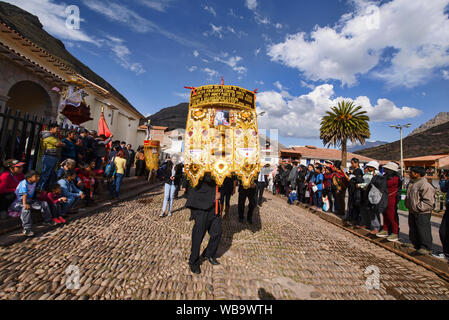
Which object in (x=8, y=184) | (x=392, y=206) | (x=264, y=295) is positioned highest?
(x=8, y=184)

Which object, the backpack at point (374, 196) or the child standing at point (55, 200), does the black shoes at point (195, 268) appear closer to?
the child standing at point (55, 200)

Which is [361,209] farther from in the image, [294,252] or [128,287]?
[128,287]

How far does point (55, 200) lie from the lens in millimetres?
4422

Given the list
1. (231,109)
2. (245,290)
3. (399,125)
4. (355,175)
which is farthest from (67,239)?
(399,125)

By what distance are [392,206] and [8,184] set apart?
8983 mm

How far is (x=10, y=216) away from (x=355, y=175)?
898 centimetres

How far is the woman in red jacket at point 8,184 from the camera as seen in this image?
12.5ft

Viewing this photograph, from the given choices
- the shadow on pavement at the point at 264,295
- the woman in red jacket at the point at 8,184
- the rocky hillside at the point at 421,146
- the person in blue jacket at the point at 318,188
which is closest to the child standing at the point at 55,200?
the woman in red jacket at the point at 8,184

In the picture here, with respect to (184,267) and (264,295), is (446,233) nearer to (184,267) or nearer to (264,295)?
(264,295)

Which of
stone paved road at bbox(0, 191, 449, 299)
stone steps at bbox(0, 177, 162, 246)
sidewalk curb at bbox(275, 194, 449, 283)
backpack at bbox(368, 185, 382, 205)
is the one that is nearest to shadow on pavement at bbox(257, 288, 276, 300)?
stone paved road at bbox(0, 191, 449, 299)

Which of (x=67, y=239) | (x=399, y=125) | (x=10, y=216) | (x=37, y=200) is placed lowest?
(x=67, y=239)

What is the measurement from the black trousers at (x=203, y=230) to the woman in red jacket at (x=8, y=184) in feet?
12.6

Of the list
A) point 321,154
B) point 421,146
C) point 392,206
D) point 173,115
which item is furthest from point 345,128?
point 173,115

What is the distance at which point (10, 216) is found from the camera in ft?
12.6
